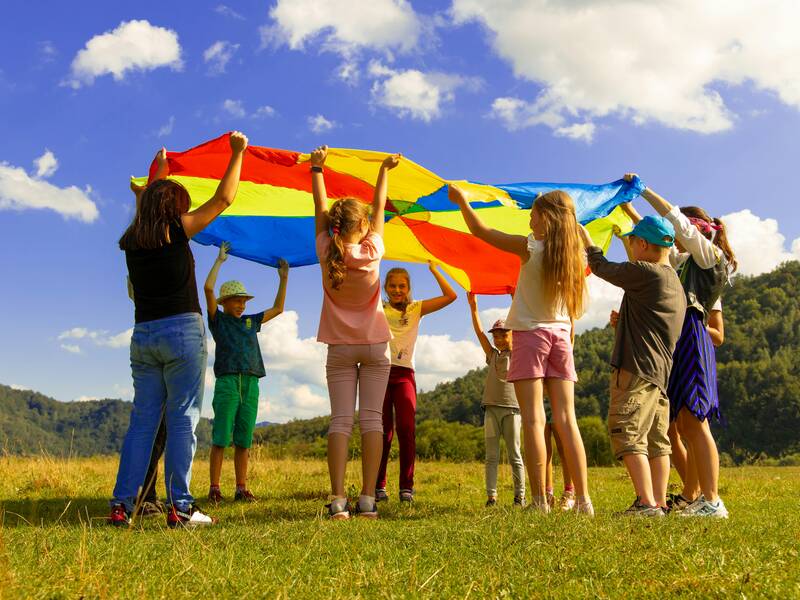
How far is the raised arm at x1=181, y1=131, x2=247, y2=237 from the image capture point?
3874 mm

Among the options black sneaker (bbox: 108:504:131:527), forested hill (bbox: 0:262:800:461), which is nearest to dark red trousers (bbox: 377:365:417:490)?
black sneaker (bbox: 108:504:131:527)

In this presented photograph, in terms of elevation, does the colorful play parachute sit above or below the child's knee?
above

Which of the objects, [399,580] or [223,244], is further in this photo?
[223,244]

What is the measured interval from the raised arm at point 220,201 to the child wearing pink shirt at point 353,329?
1.60 ft

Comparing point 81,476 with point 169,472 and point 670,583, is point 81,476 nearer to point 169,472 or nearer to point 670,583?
point 169,472

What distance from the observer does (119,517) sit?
12.5 feet

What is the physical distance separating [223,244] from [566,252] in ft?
10.9

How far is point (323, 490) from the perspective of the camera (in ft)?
21.8

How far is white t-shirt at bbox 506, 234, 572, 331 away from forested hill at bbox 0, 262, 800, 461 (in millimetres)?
30989

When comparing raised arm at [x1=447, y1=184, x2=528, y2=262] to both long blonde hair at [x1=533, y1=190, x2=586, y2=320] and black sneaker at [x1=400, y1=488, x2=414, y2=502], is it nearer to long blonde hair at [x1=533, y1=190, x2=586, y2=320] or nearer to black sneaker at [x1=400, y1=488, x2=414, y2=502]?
long blonde hair at [x1=533, y1=190, x2=586, y2=320]

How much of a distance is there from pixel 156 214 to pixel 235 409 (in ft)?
7.55

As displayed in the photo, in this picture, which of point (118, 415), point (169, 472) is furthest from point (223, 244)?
point (118, 415)

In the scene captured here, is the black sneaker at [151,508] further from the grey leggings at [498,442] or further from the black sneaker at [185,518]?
the grey leggings at [498,442]

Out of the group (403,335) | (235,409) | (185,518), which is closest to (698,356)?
(403,335)
